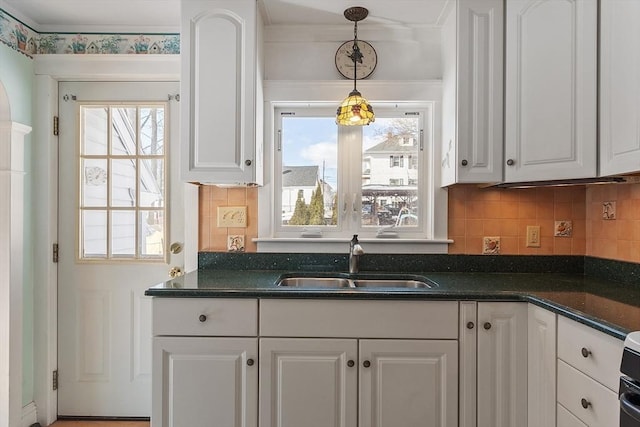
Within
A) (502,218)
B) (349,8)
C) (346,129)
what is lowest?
(502,218)

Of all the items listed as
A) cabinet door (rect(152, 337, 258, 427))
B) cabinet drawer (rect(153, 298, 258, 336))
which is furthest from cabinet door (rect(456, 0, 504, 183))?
cabinet door (rect(152, 337, 258, 427))

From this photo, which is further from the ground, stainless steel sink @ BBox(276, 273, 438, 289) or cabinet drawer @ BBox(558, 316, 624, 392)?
stainless steel sink @ BBox(276, 273, 438, 289)

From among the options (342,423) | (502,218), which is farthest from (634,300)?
(342,423)

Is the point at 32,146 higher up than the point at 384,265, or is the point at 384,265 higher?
the point at 32,146

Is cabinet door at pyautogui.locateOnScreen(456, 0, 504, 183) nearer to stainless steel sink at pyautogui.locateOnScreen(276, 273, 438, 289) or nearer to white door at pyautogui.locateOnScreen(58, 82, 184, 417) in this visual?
stainless steel sink at pyautogui.locateOnScreen(276, 273, 438, 289)

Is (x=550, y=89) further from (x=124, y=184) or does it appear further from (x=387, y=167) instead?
(x=124, y=184)

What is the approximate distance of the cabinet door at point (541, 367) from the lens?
1.38 metres

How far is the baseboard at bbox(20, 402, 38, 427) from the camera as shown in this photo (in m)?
2.04

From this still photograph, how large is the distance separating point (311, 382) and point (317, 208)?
1.00 m

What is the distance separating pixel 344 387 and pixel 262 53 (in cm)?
179

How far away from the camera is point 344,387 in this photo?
5.03 ft

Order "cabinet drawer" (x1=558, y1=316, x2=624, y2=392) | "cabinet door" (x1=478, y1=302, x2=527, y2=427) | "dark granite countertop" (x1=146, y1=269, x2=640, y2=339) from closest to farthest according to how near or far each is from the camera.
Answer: "cabinet drawer" (x1=558, y1=316, x2=624, y2=392) < "dark granite countertop" (x1=146, y1=269, x2=640, y2=339) < "cabinet door" (x1=478, y1=302, x2=527, y2=427)

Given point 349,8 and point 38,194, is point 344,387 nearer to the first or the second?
point 349,8

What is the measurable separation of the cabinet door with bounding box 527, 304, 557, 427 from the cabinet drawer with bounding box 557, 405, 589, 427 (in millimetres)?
30
